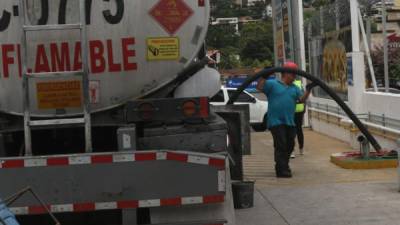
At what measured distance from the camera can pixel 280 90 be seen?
10.2 meters

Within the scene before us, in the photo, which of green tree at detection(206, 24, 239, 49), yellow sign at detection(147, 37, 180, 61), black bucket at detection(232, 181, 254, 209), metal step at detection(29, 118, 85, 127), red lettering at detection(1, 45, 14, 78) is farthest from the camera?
black bucket at detection(232, 181, 254, 209)

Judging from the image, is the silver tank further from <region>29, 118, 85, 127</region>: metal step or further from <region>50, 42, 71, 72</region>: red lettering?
<region>29, 118, 85, 127</region>: metal step

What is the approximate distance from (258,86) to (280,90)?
45 centimetres

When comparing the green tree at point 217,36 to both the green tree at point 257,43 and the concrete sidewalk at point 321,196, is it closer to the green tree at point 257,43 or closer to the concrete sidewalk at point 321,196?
the concrete sidewalk at point 321,196

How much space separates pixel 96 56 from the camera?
4.98 m

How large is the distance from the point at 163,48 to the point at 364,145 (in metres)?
6.44

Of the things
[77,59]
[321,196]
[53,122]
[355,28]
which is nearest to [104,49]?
[77,59]

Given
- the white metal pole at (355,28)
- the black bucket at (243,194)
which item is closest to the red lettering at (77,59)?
the black bucket at (243,194)

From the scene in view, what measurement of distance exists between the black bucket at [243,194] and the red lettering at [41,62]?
364 cm

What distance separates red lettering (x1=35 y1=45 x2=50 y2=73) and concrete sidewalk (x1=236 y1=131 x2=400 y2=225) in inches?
133

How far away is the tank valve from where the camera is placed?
10.6 m

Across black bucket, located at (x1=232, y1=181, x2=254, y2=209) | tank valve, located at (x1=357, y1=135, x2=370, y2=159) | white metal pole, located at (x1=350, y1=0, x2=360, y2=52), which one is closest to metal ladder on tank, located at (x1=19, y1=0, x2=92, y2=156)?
Answer: black bucket, located at (x1=232, y1=181, x2=254, y2=209)

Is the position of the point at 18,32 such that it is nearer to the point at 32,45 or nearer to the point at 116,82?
the point at 32,45

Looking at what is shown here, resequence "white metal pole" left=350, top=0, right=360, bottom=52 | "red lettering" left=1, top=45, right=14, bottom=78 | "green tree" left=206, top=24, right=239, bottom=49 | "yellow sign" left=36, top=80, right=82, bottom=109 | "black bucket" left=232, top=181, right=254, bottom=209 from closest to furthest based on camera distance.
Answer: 1. "yellow sign" left=36, top=80, right=82, bottom=109
2. "red lettering" left=1, top=45, right=14, bottom=78
3. "green tree" left=206, top=24, right=239, bottom=49
4. "black bucket" left=232, top=181, right=254, bottom=209
5. "white metal pole" left=350, top=0, right=360, bottom=52
